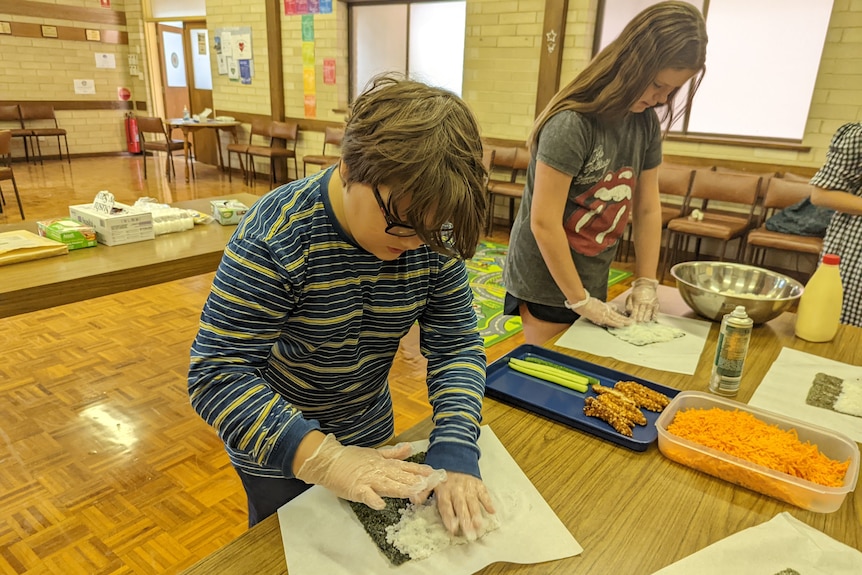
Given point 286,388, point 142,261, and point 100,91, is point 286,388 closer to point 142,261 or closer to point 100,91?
point 142,261

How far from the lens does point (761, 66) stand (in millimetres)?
4156

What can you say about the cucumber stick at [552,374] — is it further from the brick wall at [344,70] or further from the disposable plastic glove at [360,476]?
the brick wall at [344,70]

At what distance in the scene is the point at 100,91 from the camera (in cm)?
888

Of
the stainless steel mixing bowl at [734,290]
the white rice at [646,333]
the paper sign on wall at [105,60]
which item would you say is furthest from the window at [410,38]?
the paper sign on wall at [105,60]

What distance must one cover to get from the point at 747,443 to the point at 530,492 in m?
0.36

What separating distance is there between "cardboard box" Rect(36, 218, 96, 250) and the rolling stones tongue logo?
1.64 m

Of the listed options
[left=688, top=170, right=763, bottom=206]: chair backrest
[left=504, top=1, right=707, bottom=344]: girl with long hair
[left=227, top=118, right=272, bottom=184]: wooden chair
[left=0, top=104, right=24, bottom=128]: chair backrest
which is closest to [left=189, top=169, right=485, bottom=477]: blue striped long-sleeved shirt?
[left=504, top=1, right=707, bottom=344]: girl with long hair

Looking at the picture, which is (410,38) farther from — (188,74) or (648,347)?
(648,347)

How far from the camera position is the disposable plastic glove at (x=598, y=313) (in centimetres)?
141

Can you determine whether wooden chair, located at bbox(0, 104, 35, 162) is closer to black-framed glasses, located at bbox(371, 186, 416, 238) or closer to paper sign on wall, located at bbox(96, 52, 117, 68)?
paper sign on wall, located at bbox(96, 52, 117, 68)

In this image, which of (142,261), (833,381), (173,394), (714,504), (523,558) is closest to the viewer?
(523,558)

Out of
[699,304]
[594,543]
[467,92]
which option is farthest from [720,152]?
[594,543]

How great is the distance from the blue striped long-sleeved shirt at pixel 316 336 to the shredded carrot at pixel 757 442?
0.36m

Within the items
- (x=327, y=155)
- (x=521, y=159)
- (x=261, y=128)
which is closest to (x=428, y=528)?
(x=521, y=159)
